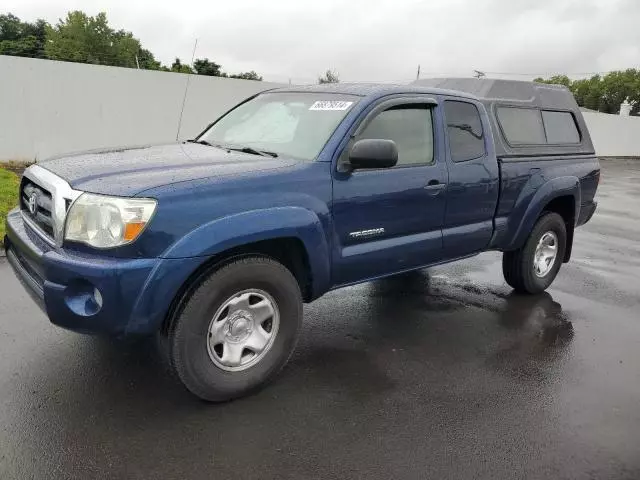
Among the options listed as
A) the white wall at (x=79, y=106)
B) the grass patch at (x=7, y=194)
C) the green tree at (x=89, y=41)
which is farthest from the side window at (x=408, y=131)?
the green tree at (x=89, y=41)

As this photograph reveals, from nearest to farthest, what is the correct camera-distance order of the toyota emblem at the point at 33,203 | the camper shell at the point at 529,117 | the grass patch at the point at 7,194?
the toyota emblem at the point at 33,203 → the camper shell at the point at 529,117 → the grass patch at the point at 7,194

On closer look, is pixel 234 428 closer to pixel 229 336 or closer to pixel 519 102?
pixel 229 336

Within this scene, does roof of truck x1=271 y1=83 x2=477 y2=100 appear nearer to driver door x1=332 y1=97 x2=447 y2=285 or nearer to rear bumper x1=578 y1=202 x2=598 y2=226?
driver door x1=332 y1=97 x2=447 y2=285

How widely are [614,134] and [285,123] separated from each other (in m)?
32.5

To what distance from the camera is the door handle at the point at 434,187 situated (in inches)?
160

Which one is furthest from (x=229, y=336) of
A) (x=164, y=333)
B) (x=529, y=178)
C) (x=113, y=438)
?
(x=529, y=178)

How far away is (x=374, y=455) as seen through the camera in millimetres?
2799

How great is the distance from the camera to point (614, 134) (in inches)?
1226

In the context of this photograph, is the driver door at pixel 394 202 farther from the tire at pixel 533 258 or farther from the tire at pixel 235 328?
the tire at pixel 533 258

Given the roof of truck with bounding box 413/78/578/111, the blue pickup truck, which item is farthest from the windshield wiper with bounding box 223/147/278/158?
the roof of truck with bounding box 413/78/578/111

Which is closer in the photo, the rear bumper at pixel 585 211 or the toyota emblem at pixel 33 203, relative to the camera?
the toyota emblem at pixel 33 203

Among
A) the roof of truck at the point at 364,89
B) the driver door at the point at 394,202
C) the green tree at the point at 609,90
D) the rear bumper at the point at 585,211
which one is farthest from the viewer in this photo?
the green tree at the point at 609,90

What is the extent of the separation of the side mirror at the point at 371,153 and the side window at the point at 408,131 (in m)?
0.37

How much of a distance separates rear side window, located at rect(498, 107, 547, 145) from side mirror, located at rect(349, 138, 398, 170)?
2107mm
